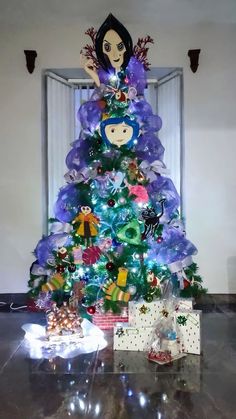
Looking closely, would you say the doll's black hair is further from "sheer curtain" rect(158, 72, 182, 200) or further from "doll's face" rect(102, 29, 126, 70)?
"sheer curtain" rect(158, 72, 182, 200)

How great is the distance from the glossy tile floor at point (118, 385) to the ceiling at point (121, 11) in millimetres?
2590

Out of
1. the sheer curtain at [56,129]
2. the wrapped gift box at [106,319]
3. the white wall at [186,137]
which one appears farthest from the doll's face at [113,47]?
the wrapped gift box at [106,319]

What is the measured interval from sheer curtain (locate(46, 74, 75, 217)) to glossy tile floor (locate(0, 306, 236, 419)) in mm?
1615

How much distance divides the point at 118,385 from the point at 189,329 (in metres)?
0.56

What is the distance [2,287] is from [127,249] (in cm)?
156

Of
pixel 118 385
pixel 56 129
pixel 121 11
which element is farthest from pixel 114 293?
pixel 121 11

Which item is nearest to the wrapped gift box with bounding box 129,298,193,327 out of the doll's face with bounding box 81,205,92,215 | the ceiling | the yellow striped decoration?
the yellow striped decoration

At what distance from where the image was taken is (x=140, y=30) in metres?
3.54

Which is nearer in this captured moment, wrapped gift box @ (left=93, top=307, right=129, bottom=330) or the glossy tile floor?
the glossy tile floor

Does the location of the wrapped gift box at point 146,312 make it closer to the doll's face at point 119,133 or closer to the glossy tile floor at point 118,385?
the glossy tile floor at point 118,385

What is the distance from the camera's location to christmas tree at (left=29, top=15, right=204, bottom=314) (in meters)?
2.58

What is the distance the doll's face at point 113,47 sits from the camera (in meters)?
2.67

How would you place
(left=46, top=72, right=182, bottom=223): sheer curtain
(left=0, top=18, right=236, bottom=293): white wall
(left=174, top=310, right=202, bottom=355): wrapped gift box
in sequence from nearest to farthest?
(left=174, top=310, right=202, bottom=355): wrapped gift box → (left=0, top=18, right=236, bottom=293): white wall → (left=46, top=72, right=182, bottom=223): sheer curtain

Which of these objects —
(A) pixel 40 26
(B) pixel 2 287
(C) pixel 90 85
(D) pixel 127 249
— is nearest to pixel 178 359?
(D) pixel 127 249
